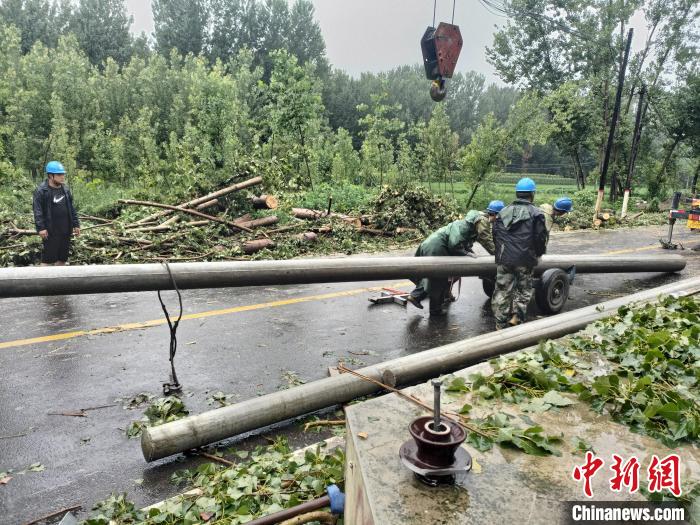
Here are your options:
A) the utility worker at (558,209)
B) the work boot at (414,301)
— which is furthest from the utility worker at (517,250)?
the work boot at (414,301)

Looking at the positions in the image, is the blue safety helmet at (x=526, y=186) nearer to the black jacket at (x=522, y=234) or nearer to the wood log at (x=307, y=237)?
the black jacket at (x=522, y=234)

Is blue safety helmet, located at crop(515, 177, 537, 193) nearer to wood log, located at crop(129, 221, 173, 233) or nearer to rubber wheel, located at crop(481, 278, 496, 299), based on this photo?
rubber wheel, located at crop(481, 278, 496, 299)

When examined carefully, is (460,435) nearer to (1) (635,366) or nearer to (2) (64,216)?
(1) (635,366)

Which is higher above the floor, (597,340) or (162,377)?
(597,340)

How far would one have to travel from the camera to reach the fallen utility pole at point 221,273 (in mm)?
3922

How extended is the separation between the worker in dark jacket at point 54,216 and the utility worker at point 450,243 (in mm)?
5900

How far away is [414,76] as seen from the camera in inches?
3287

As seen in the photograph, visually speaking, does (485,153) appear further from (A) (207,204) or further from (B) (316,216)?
(A) (207,204)

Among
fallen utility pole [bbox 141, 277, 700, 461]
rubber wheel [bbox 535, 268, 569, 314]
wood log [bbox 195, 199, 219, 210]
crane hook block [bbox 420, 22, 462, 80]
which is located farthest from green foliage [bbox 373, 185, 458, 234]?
fallen utility pole [bbox 141, 277, 700, 461]

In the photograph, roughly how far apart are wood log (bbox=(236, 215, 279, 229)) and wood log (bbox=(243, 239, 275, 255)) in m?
0.99

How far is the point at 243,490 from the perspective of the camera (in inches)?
118

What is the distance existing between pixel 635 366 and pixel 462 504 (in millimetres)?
2151

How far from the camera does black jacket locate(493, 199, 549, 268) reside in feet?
20.5

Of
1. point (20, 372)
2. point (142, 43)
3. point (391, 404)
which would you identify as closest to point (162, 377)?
point (20, 372)
